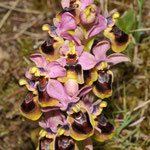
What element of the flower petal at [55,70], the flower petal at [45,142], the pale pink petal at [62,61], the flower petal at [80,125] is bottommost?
the flower petal at [45,142]

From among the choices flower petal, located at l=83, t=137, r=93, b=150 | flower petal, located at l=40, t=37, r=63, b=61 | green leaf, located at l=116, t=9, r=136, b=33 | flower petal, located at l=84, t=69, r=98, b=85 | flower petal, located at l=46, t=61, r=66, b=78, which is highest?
green leaf, located at l=116, t=9, r=136, b=33

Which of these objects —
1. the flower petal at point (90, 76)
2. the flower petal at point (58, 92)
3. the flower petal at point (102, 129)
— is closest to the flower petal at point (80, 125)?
the flower petal at point (58, 92)

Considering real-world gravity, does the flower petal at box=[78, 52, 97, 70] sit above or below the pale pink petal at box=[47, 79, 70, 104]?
above

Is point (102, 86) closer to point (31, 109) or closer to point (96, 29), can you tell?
point (96, 29)

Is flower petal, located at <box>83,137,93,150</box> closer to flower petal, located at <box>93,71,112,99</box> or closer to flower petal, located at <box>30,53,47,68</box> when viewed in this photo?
flower petal, located at <box>93,71,112,99</box>

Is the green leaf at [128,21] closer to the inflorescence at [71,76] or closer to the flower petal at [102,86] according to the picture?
the inflorescence at [71,76]

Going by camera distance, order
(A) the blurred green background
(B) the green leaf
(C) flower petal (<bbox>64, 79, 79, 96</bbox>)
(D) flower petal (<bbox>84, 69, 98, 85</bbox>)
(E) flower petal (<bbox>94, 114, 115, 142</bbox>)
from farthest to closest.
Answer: (B) the green leaf
(A) the blurred green background
(E) flower petal (<bbox>94, 114, 115, 142</bbox>)
(D) flower petal (<bbox>84, 69, 98, 85</bbox>)
(C) flower petal (<bbox>64, 79, 79, 96</bbox>)

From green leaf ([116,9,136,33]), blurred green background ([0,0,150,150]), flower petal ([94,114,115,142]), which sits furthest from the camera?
green leaf ([116,9,136,33])

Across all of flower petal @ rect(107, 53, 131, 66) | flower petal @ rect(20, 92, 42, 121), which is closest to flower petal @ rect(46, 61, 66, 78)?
flower petal @ rect(20, 92, 42, 121)
